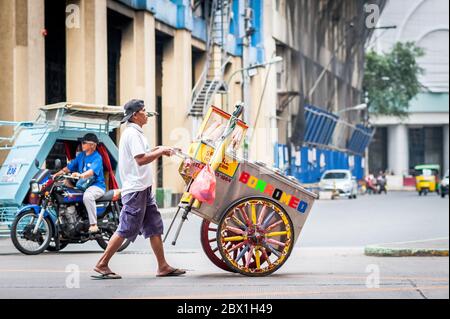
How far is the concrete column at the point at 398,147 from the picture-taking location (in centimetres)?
10988

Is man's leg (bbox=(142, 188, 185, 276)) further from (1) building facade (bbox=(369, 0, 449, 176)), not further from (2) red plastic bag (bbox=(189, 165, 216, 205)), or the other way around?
(1) building facade (bbox=(369, 0, 449, 176))

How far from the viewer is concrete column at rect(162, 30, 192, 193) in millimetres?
19703

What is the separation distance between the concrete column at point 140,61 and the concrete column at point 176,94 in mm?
326

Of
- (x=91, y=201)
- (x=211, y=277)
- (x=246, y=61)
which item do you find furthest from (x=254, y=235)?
(x=246, y=61)

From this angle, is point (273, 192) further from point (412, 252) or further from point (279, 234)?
point (412, 252)

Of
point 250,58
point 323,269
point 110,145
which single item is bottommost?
point 323,269

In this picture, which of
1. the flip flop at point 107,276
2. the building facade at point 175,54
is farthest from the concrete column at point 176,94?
the flip flop at point 107,276

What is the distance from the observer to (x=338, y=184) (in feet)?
176

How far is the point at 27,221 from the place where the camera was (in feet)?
44.6

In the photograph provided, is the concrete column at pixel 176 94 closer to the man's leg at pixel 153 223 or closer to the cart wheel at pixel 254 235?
the cart wheel at pixel 254 235

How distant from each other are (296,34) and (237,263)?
15.9 feet

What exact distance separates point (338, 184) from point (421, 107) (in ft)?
178
